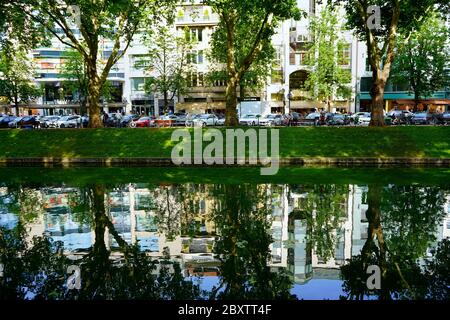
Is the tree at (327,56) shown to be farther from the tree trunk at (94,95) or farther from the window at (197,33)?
the tree trunk at (94,95)

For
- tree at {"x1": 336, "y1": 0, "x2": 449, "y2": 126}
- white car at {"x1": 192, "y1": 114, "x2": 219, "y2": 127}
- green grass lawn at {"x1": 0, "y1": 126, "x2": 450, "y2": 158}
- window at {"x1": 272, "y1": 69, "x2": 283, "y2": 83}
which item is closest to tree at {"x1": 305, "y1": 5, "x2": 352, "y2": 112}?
window at {"x1": 272, "y1": 69, "x2": 283, "y2": 83}

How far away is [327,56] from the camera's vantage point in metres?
49.0

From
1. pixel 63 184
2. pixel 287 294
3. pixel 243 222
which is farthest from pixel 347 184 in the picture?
pixel 63 184

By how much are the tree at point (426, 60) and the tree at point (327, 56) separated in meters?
6.52

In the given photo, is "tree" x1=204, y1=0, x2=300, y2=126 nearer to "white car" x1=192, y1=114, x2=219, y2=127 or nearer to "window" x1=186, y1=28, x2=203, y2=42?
"white car" x1=192, y1=114, x2=219, y2=127

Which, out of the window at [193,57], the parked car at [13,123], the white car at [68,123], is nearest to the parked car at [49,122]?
the white car at [68,123]

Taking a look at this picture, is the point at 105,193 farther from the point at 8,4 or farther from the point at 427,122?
the point at 427,122

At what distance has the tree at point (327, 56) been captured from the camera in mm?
49000

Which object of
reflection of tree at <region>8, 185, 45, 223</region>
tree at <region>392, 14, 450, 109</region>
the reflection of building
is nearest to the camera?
the reflection of building

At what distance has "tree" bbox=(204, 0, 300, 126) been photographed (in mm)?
21047

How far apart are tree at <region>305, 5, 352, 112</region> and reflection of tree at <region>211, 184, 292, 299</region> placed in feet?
132

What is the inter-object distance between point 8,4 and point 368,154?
22240 mm

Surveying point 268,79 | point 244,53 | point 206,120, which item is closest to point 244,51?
point 244,53

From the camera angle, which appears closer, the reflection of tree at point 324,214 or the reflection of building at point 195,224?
the reflection of building at point 195,224
